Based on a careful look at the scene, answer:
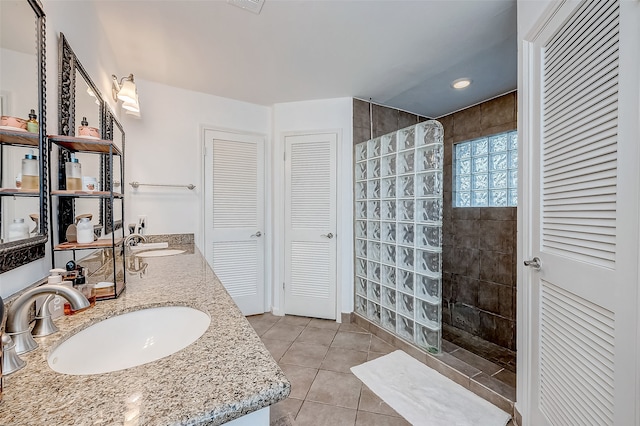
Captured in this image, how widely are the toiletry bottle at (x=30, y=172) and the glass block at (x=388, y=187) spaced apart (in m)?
2.06

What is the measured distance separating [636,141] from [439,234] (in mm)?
1197

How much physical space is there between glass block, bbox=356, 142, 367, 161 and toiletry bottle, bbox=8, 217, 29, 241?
233cm

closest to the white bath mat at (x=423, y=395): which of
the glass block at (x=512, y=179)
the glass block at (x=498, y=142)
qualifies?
the glass block at (x=512, y=179)

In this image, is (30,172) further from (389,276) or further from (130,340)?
(389,276)

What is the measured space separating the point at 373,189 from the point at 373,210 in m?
0.20

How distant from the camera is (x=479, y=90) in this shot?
256 cm

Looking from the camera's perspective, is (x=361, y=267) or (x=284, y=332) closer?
(x=284, y=332)

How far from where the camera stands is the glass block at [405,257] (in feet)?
6.93

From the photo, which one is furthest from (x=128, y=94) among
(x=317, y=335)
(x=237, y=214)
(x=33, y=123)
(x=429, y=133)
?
(x=317, y=335)

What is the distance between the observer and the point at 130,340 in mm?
843

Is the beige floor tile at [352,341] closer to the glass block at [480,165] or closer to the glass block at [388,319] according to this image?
the glass block at [388,319]

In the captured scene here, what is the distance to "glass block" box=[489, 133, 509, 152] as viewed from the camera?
2684 mm

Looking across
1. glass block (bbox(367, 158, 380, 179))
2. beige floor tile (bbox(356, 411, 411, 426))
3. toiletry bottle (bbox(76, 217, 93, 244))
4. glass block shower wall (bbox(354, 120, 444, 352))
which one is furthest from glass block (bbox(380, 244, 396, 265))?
toiletry bottle (bbox(76, 217, 93, 244))

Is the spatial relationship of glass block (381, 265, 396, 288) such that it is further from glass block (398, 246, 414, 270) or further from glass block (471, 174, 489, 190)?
glass block (471, 174, 489, 190)
